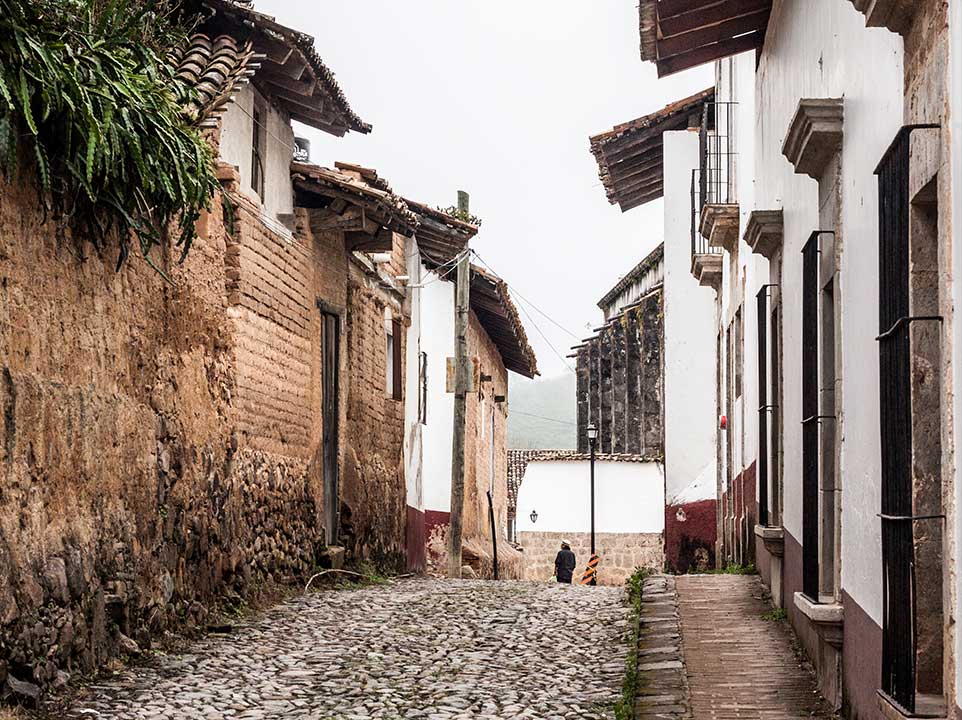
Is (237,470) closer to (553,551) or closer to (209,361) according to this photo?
(209,361)

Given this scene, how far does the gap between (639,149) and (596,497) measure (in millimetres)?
10703

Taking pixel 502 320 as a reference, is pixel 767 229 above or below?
below

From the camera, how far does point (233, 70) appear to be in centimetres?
1147

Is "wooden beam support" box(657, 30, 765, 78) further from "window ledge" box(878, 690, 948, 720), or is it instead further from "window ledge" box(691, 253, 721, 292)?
"window ledge" box(878, 690, 948, 720)

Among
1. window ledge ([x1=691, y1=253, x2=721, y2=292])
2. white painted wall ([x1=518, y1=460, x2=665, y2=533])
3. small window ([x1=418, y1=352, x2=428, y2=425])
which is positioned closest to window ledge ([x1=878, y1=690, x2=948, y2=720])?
window ledge ([x1=691, y1=253, x2=721, y2=292])

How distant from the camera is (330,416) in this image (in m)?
16.6

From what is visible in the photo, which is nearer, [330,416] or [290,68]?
[290,68]

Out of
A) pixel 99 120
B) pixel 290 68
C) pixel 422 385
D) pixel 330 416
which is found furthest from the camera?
pixel 422 385

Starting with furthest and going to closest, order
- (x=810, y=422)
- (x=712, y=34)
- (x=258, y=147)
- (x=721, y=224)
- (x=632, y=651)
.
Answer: (x=721, y=224), (x=258, y=147), (x=712, y=34), (x=632, y=651), (x=810, y=422)

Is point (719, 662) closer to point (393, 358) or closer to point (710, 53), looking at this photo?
point (710, 53)

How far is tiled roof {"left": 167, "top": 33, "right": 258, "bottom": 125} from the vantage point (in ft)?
34.9

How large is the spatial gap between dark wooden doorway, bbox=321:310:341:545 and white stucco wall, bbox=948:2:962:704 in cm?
1227

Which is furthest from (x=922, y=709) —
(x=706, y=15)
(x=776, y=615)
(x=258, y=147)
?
(x=258, y=147)

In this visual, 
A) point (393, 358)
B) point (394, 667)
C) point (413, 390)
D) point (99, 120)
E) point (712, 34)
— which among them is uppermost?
point (712, 34)
